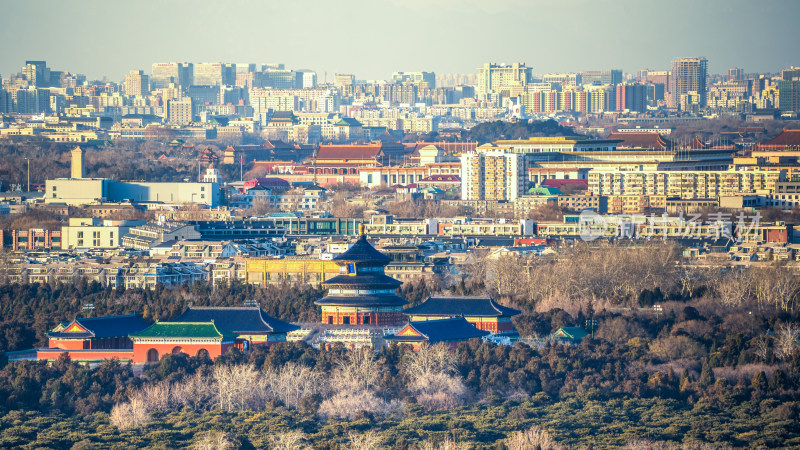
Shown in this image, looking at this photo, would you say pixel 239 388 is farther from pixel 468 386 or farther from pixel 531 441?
pixel 531 441

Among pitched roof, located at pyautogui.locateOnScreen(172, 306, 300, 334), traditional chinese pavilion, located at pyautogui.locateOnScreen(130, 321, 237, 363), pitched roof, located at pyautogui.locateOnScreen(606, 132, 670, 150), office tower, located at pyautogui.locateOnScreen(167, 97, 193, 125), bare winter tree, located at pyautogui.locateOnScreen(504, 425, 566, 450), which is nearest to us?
bare winter tree, located at pyautogui.locateOnScreen(504, 425, 566, 450)

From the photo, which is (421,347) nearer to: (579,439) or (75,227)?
(579,439)

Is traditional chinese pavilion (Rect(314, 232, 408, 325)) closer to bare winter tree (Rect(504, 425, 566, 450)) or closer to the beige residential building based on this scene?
bare winter tree (Rect(504, 425, 566, 450))

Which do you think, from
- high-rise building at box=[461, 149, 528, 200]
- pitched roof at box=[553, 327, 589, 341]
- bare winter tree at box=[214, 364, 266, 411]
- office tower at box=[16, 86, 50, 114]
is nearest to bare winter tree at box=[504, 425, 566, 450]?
bare winter tree at box=[214, 364, 266, 411]

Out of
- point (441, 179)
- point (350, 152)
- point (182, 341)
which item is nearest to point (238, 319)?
point (182, 341)

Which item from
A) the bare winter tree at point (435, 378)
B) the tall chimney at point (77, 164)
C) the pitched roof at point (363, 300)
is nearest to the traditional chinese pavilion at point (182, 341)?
the pitched roof at point (363, 300)
